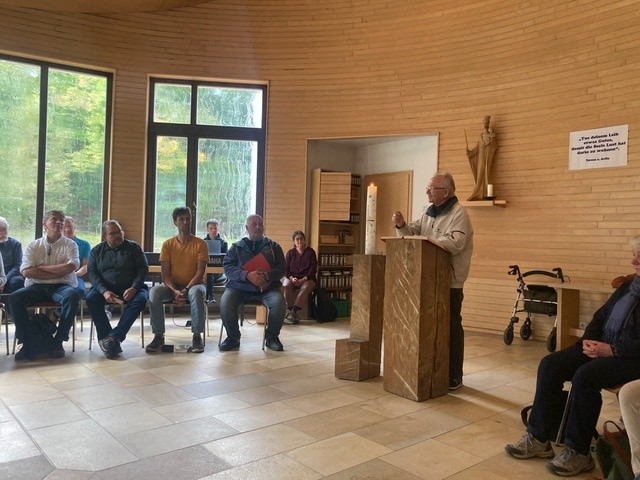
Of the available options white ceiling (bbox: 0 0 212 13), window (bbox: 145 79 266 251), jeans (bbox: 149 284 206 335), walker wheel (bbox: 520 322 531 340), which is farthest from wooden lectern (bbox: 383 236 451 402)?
white ceiling (bbox: 0 0 212 13)

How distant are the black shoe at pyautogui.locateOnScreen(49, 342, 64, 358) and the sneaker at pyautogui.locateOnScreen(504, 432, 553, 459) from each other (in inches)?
149

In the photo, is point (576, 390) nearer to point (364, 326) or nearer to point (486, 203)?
point (364, 326)

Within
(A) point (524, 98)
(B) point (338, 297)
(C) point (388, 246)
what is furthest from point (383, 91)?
(C) point (388, 246)

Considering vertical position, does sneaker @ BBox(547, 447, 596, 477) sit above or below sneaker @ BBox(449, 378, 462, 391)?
above

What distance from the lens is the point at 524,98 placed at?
630cm

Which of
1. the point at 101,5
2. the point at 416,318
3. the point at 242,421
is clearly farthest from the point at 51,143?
the point at 416,318

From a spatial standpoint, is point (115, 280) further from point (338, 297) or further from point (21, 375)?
point (338, 297)

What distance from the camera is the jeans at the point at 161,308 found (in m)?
5.05

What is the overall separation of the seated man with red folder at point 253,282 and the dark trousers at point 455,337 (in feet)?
6.03

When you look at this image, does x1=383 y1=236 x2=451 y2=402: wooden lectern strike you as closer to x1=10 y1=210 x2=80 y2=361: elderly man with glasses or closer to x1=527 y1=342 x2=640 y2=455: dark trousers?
x1=527 y1=342 x2=640 y2=455: dark trousers

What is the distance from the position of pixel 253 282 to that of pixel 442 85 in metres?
3.75

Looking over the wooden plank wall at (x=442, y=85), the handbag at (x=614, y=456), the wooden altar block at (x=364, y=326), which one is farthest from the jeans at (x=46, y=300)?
the handbag at (x=614, y=456)

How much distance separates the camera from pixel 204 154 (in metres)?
7.77

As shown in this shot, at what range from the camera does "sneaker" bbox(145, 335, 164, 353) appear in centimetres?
492
